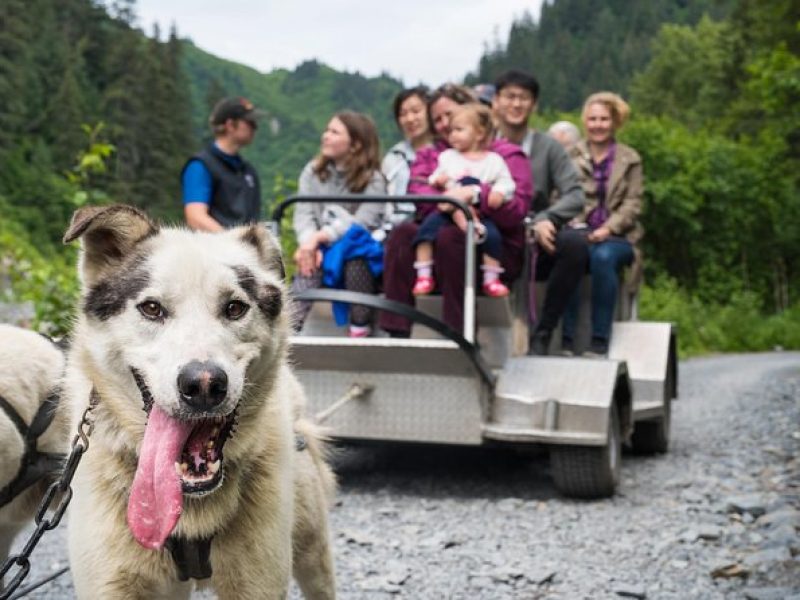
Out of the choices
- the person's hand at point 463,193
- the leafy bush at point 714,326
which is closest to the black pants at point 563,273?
the person's hand at point 463,193

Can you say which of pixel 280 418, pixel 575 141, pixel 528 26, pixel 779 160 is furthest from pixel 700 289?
pixel 528 26

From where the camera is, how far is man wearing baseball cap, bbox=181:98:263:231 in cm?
793

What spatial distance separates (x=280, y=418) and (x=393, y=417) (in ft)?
11.3

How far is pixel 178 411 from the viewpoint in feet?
8.80

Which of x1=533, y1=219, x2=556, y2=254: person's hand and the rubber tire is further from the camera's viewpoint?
the rubber tire

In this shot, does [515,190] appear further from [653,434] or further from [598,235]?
[653,434]

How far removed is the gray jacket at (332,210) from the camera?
24.2 feet

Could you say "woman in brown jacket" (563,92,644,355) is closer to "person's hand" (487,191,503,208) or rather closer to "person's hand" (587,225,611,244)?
"person's hand" (587,225,611,244)

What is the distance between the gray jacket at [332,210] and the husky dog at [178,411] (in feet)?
13.2

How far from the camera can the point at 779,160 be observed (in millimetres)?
39062

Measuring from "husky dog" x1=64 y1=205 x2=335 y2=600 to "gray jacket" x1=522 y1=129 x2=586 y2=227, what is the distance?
4.69m

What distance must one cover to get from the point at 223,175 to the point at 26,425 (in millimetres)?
4649

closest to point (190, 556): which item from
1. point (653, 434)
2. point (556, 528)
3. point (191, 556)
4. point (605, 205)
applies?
point (191, 556)

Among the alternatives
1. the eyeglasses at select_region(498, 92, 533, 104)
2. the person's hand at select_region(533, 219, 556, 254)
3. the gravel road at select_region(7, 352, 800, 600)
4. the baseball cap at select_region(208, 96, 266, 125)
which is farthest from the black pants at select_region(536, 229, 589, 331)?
the baseball cap at select_region(208, 96, 266, 125)
